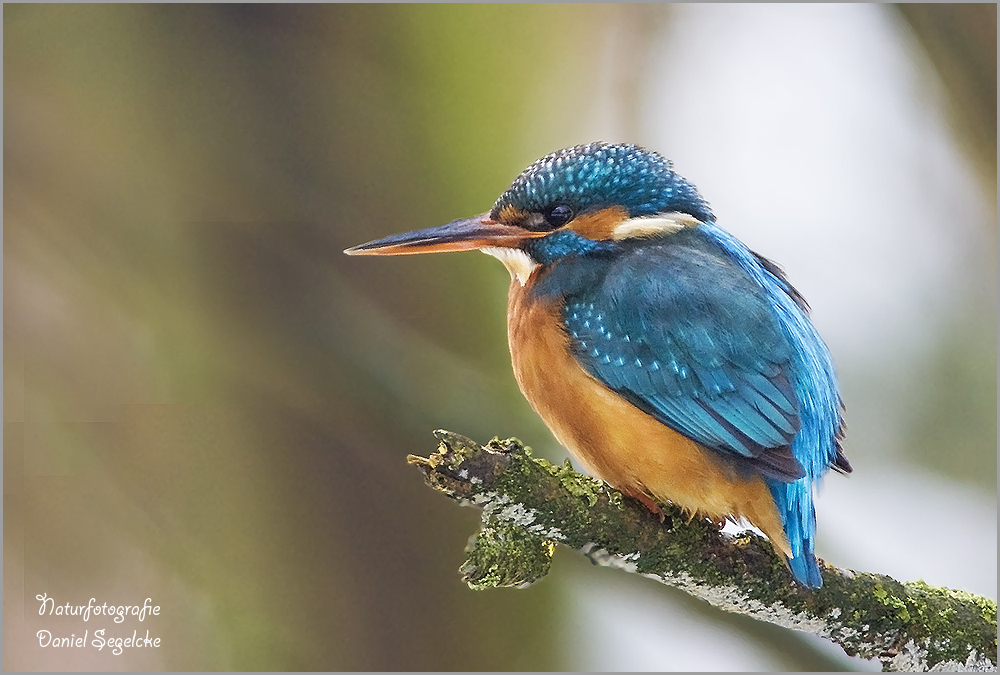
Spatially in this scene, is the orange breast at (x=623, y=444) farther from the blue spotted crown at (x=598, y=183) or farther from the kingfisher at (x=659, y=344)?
the blue spotted crown at (x=598, y=183)

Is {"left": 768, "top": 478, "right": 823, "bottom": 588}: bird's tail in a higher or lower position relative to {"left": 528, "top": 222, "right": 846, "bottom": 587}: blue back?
lower

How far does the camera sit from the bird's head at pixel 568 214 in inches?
78.0

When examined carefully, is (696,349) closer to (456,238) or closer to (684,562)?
(684,562)

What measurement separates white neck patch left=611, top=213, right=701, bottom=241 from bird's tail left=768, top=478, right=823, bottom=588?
562 millimetres

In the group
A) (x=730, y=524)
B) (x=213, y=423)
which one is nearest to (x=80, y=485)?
(x=213, y=423)

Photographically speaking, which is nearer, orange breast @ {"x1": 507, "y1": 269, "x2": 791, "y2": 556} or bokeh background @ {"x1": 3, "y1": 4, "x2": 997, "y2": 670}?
orange breast @ {"x1": 507, "y1": 269, "x2": 791, "y2": 556}

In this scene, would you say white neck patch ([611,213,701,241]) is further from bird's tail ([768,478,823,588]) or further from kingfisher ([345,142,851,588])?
bird's tail ([768,478,823,588])

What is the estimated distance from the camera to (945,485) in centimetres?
279

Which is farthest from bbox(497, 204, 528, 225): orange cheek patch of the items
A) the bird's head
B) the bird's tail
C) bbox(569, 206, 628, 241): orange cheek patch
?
the bird's tail

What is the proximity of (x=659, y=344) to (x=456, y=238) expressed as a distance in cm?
47

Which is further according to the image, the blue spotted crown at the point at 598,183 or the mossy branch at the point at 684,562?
the blue spotted crown at the point at 598,183

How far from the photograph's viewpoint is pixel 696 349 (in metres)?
1.83

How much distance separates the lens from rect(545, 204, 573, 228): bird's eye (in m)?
2.00

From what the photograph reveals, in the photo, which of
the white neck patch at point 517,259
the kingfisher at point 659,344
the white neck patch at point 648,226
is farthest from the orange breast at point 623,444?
the white neck patch at point 648,226
